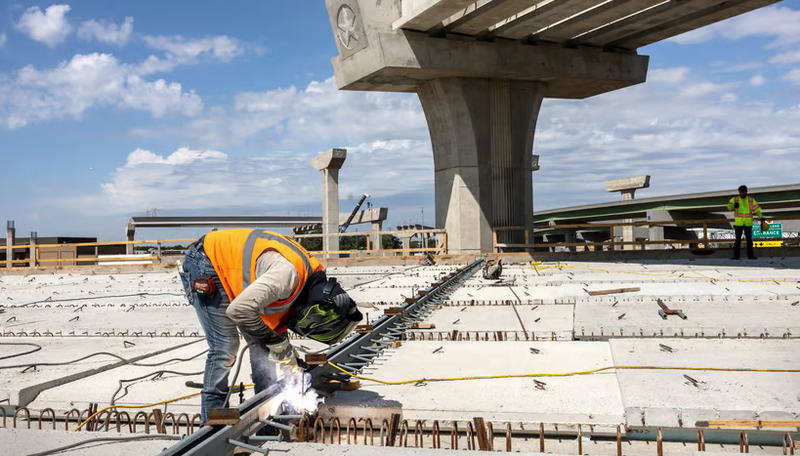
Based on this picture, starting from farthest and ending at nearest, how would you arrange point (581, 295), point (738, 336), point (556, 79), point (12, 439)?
1. point (556, 79)
2. point (581, 295)
3. point (738, 336)
4. point (12, 439)

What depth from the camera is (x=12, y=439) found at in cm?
303

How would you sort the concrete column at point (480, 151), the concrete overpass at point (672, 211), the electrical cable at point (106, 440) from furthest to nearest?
the concrete overpass at point (672, 211), the concrete column at point (480, 151), the electrical cable at point (106, 440)

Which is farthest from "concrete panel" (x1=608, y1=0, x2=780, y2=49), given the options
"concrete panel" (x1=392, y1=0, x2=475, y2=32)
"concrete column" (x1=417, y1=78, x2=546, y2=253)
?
"concrete panel" (x1=392, y1=0, x2=475, y2=32)

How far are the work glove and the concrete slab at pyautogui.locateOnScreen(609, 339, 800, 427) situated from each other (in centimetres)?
189

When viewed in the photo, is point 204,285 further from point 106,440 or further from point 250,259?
point 106,440

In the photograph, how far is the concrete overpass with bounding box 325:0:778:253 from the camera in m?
18.0

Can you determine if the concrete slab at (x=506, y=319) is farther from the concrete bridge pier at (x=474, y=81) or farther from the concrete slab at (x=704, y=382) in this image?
the concrete bridge pier at (x=474, y=81)

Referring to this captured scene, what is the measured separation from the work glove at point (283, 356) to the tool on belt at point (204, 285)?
46cm

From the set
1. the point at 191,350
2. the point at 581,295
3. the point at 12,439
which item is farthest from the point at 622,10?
the point at 12,439

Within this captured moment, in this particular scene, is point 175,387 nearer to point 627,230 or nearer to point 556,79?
point 556,79

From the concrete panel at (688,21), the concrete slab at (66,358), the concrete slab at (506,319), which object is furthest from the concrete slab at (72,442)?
the concrete panel at (688,21)

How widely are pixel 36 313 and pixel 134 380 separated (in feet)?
20.6

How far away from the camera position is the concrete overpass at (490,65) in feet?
59.0

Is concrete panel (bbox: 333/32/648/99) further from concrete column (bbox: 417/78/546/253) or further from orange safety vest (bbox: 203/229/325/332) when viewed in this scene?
orange safety vest (bbox: 203/229/325/332)
